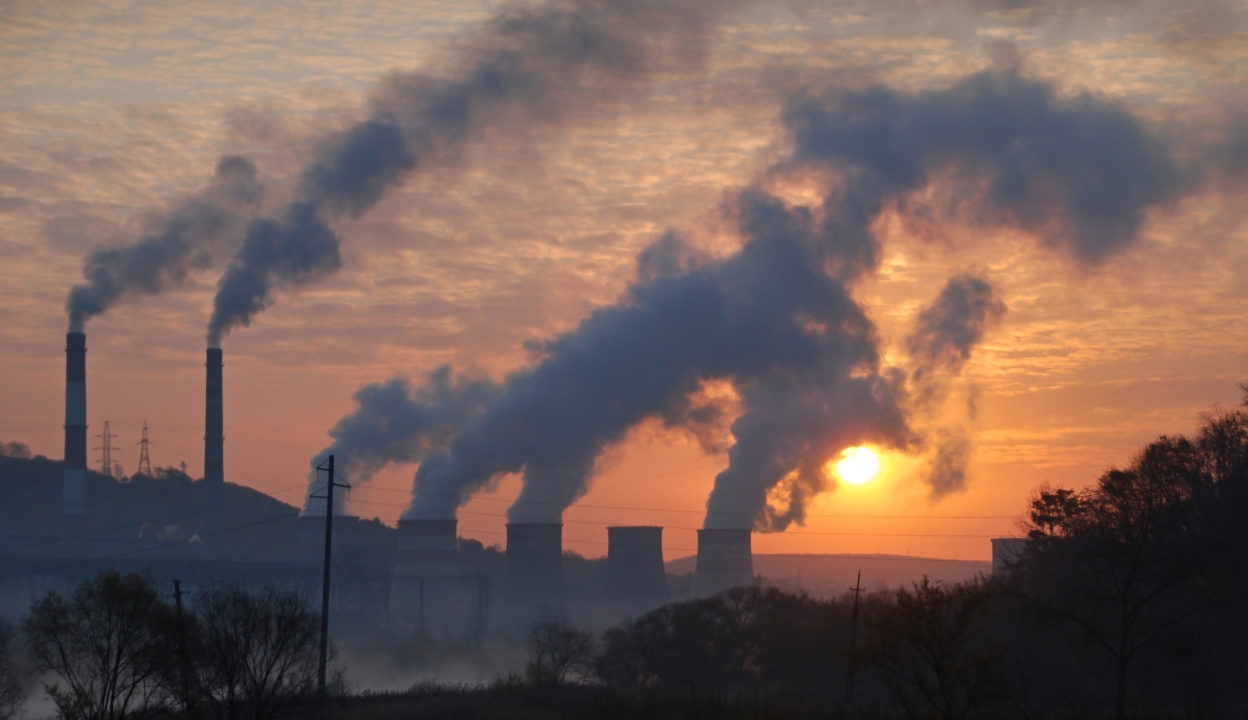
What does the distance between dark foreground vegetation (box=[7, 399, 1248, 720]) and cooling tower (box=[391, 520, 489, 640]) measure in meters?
21.7

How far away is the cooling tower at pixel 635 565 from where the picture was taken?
51500 millimetres

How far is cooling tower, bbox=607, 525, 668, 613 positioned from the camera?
51.5 meters

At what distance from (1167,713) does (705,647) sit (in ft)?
50.7

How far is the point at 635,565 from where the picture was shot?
170ft

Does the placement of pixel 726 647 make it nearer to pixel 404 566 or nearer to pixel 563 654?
pixel 563 654

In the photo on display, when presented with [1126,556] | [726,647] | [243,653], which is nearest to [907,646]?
[1126,556]

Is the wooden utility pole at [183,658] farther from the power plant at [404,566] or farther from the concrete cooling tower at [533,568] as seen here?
the concrete cooling tower at [533,568]

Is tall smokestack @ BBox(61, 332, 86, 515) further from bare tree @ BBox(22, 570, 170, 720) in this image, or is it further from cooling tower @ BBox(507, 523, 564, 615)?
bare tree @ BBox(22, 570, 170, 720)

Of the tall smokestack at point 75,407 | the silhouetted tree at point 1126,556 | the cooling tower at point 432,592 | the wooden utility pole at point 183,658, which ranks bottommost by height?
the cooling tower at point 432,592

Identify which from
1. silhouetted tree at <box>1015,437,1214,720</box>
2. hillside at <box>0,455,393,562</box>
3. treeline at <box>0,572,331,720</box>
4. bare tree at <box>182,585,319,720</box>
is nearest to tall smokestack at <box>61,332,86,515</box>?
hillside at <box>0,455,393,562</box>

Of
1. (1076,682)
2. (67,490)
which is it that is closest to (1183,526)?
Answer: (1076,682)

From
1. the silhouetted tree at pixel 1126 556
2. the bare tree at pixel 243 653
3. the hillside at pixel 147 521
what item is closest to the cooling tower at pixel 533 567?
the hillside at pixel 147 521

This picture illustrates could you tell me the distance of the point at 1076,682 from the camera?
22.6m

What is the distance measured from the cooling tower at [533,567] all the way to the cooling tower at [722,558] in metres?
7.27
